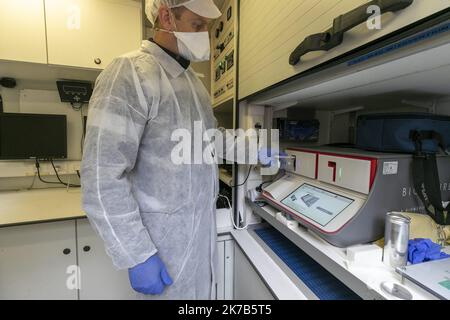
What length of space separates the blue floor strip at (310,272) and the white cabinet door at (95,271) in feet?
3.21

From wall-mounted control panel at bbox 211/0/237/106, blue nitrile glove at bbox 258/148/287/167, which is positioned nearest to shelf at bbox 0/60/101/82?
wall-mounted control panel at bbox 211/0/237/106

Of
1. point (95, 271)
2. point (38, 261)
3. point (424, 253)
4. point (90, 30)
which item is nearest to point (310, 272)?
point (424, 253)

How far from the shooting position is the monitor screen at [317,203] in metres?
0.72

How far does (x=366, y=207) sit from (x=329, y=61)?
0.42m

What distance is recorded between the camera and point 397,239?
1.94ft

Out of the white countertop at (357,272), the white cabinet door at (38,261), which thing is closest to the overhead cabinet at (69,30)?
the white cabinet door at (38,261)

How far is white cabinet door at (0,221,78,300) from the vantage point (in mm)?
1276

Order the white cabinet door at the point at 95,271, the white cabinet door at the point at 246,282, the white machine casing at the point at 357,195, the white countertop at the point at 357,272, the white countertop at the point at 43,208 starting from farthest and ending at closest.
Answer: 1. the white cabinet door at the point at 95,271
2. the white countertop at the point at 43,208
3. the white cabinet door at the point at 246,282
4. the white machine casing at the point at 357,195
5. the white countertop at the point at 357,272

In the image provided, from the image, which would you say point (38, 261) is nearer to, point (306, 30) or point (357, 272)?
point (357, 272)

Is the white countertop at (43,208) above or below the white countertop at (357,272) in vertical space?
below

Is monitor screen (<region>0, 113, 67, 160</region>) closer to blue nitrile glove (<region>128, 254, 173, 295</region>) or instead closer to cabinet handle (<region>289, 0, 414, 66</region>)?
blue nitrile glove (<region>128, 254, 173, 295</region>)

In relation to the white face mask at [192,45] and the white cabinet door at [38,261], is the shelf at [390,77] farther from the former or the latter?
the white cabinet door at [38,261]

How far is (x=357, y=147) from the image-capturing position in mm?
937

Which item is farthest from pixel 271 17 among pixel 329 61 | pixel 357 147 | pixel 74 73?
pixel 74 73
